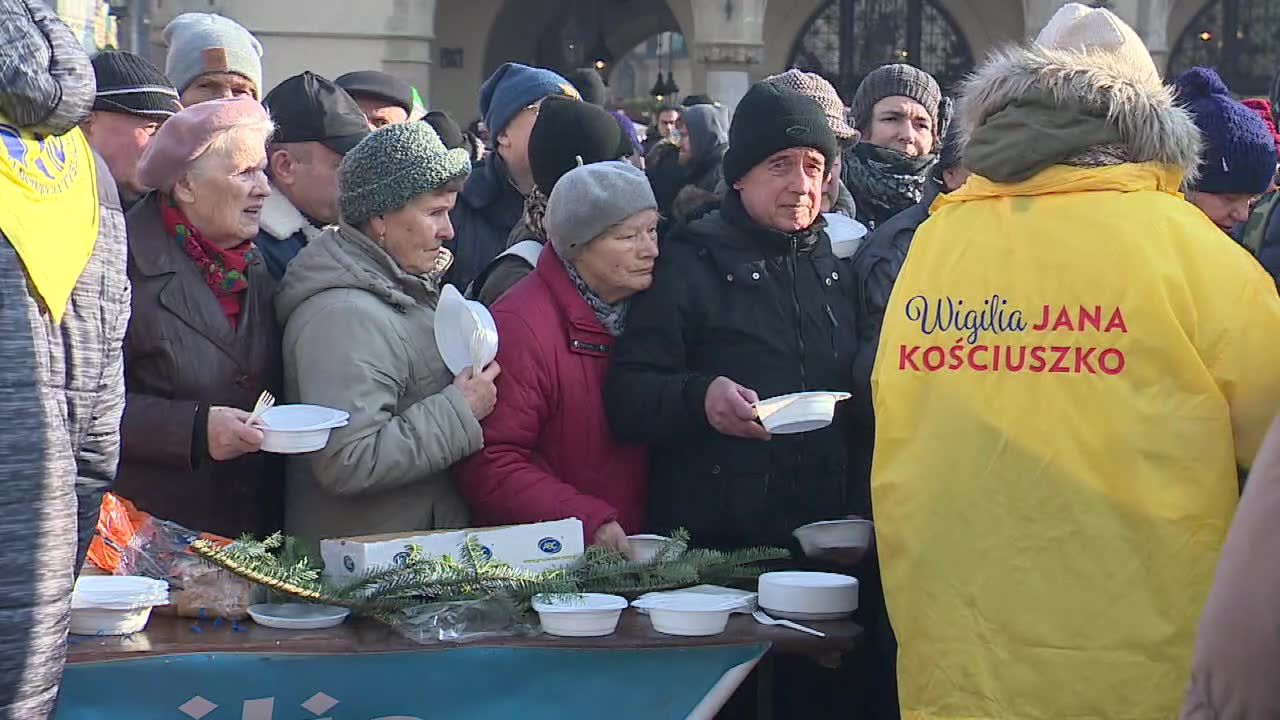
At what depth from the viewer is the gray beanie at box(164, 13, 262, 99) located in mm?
5547

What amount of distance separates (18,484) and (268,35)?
1492 cm

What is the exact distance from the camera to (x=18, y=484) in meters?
2.66

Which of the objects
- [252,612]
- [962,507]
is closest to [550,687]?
[252,612]

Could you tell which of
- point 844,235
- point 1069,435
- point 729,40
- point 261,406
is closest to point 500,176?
point 844,235

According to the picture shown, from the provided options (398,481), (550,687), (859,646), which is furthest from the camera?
(859,646)

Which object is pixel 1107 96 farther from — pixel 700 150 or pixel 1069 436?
pixel 700 150

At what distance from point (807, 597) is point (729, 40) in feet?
45.3

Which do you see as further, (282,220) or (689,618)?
(282,220)

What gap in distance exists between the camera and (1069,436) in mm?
2963

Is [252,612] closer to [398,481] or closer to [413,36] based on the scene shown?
[398,481]

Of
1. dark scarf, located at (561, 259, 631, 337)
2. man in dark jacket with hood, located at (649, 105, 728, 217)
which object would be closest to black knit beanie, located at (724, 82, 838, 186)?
dark scarf, located at (561, 259, 631, 337)

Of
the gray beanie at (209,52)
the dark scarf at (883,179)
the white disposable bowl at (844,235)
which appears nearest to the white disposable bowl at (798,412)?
the white disposable bowl at (844,235)

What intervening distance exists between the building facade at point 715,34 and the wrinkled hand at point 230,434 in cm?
1297

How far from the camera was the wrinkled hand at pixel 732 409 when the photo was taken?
3.85 metres
